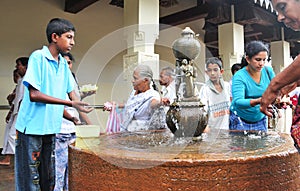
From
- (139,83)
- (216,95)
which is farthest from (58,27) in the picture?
(216,95)

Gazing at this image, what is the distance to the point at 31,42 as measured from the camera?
17.7ft

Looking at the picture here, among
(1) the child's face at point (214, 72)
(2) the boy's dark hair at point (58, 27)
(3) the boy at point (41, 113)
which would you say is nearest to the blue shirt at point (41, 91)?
(3) the boy at point (41, 113)

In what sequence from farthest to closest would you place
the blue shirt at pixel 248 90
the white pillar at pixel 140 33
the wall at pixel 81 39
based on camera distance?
the wall at pixel 81 39 < the white pillar at pixel 140 33 < the blue shirt at pixel 248 90

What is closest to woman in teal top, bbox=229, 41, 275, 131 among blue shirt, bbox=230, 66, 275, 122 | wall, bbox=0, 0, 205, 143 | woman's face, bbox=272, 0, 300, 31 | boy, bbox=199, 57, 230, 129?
blue shirt, bbox=230, 66, 275, 122

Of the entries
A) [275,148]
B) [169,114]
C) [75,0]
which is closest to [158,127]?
[169,114]

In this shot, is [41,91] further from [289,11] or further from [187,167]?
[289,11]

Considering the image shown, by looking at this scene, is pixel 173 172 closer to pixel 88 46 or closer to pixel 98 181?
pixel 98 181

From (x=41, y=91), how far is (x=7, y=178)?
223cm

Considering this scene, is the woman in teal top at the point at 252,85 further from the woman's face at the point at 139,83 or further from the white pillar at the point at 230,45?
the white pillar at the point at 230,45

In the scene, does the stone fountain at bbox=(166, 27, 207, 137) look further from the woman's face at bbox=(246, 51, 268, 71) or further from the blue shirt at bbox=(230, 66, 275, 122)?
the woman's face at bbox=(246, 51, 268, 71)

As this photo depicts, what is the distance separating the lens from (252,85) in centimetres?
250

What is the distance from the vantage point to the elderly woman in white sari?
2.61 metres

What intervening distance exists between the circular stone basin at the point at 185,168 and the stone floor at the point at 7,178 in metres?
2.11

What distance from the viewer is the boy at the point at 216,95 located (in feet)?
10.6
